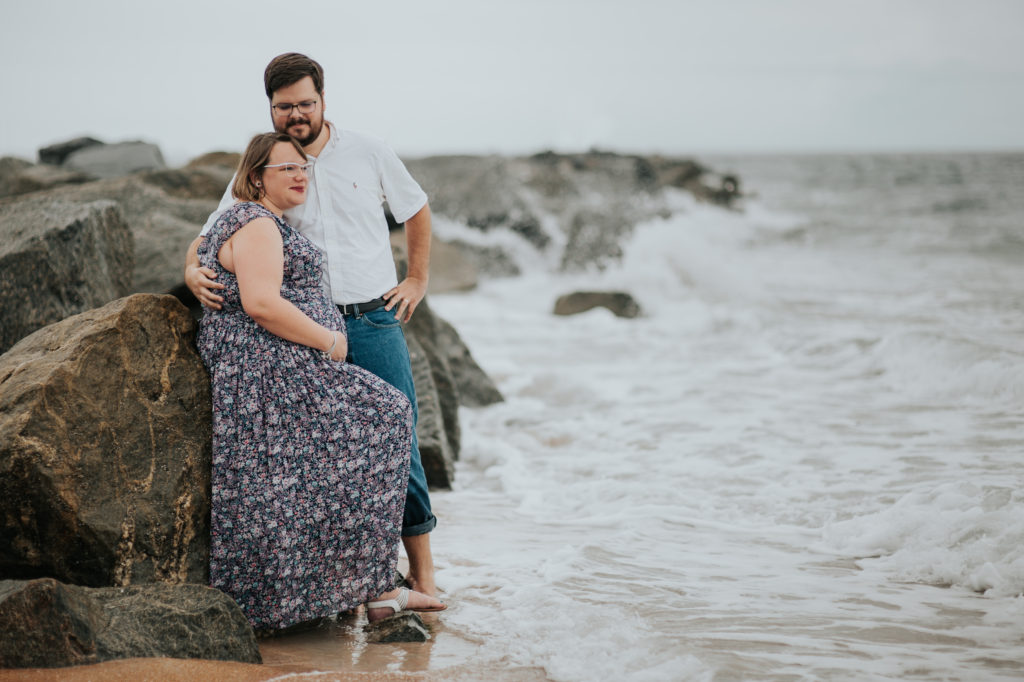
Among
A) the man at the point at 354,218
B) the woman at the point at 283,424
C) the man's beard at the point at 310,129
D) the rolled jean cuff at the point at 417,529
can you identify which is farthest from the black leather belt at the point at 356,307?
the rolled jean cuff at the point at 417,529

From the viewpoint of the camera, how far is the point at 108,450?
321 cm

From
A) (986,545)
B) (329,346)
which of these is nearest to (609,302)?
(986,545)

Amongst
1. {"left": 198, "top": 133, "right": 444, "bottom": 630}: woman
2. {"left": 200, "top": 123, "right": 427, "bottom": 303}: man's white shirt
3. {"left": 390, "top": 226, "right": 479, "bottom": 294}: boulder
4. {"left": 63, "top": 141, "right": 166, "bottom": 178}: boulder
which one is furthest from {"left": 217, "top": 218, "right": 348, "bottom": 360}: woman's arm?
{"left": 390, "top": 226, "right": 479, "bottom": 294}: boulder

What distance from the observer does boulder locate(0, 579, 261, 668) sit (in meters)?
2.72

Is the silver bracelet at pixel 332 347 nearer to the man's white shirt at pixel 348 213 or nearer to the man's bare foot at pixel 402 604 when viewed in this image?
the man's white shirt at pixel 348 213

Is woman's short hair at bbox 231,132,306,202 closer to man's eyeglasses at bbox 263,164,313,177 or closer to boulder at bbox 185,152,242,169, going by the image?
man's eyeglasses at bbox 263,164,313,177

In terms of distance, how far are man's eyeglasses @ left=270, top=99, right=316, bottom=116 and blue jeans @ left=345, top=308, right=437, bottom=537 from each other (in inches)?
32.5

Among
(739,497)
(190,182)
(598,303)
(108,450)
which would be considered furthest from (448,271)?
(108,450)

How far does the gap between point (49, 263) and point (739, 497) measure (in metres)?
3.99

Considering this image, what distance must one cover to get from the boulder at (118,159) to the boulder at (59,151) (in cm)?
44

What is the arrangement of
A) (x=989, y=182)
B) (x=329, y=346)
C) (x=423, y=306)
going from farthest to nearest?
(x=989, y=182), (x=423, y=306), (x=329, y=346)

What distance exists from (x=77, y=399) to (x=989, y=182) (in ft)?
156

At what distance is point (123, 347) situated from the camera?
3.34 m

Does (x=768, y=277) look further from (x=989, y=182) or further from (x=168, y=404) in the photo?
(x=989, y=182)
